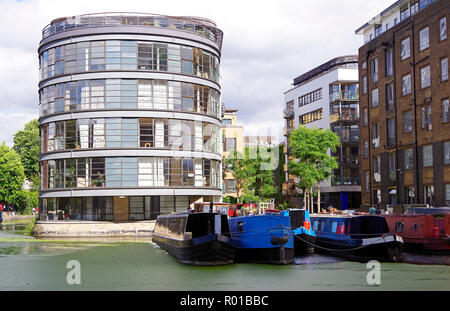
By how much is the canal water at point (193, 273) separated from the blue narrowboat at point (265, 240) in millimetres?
651

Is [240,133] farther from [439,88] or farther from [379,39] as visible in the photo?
[439,88]

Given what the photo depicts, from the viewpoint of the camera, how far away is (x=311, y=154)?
64.6 meters

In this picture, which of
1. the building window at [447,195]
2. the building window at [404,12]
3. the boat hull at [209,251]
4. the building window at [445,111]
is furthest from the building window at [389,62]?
the boat hull at [209,251]

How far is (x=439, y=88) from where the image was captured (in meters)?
46.9

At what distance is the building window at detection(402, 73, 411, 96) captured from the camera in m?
52.0

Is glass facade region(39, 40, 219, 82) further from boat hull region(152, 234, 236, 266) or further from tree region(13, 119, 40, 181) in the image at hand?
tree region(13, 119, 40, 181)

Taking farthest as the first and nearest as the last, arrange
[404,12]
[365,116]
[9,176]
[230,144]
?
1. [230,144]
2. [9,176]
3. [365,116]
4. [404,12]

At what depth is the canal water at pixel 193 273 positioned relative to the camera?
2302 cm

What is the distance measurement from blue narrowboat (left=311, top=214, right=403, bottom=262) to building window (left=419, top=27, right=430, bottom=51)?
20407 mm

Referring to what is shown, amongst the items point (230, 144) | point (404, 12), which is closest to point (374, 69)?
point (404, 12)

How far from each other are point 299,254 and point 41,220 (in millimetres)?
27166

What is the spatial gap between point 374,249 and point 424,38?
996 inches

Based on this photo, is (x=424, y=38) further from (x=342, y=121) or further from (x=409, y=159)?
(x=342, y=121)
